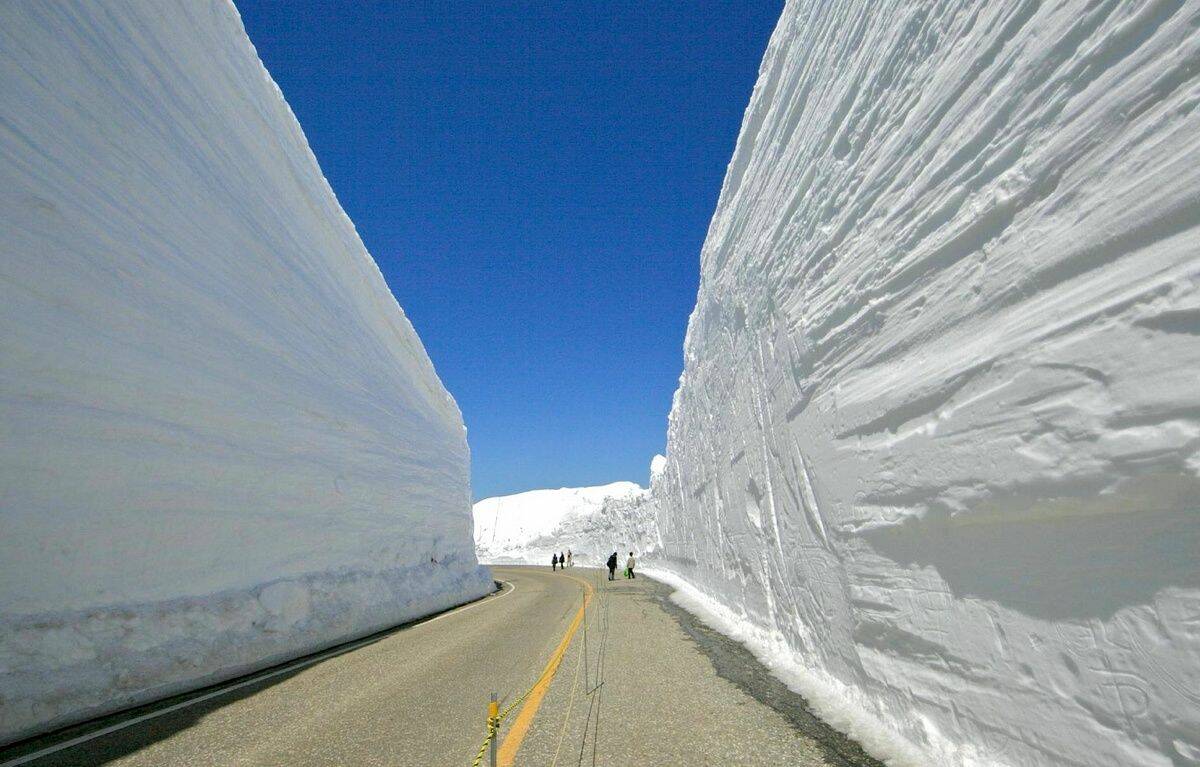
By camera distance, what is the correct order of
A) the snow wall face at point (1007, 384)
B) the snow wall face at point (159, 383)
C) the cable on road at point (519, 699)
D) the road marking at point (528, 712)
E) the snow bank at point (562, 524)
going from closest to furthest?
1. the snow wall face at point (1007, 384)
2. the cable on road at point (519, 699)
3. the road marking at point (528, 712)
4. the snow wall face at point (159, 383)
5. the snow bank at point (562, 524)

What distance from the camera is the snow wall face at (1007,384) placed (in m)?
2.08

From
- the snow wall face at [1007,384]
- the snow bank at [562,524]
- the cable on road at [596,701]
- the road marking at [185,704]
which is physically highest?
the snow bank at [562,524]

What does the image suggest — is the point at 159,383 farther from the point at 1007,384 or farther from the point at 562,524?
the point at 562,524

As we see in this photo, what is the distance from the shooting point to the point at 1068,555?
2.41 meters

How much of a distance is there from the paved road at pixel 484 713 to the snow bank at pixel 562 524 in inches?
875

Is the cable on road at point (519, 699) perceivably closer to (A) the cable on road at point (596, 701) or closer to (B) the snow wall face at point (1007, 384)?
(A) the cable on road at point (596, 701)

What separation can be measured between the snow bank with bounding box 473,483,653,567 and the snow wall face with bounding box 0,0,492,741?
68.3 ft

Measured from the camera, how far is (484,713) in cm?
441

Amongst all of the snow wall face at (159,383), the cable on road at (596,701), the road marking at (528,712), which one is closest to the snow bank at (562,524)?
the snow wall face at (159,383)

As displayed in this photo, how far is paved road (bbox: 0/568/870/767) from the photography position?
3537mm

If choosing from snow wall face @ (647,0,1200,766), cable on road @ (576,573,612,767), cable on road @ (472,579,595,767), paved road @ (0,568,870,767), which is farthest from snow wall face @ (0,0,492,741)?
snow wall face @ (647,0,1200,766)

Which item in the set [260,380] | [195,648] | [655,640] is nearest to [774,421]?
[655,640]

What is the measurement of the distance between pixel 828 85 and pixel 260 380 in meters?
8.92

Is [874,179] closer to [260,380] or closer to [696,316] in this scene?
[260,380]
